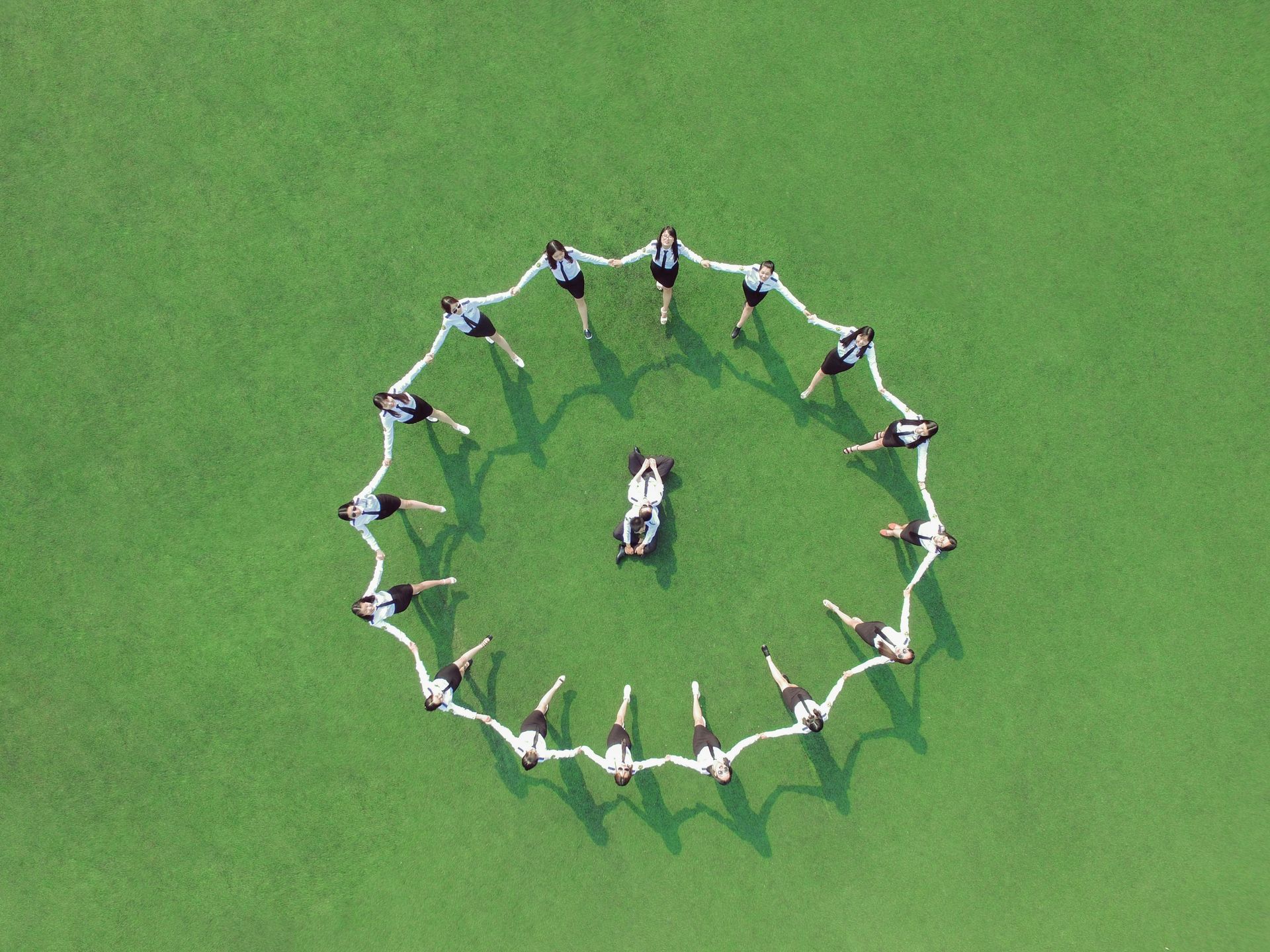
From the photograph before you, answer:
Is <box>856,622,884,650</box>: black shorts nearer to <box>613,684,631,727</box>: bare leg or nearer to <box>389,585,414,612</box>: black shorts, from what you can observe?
<box>613,684,631,727</box>: bare leg

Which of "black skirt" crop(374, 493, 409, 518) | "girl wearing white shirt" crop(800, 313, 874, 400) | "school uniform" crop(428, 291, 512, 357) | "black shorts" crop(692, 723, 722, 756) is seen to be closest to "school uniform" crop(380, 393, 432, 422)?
"school uniform" crop(428, 291, 512, 357)

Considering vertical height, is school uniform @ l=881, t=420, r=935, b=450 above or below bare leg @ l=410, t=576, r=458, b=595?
below

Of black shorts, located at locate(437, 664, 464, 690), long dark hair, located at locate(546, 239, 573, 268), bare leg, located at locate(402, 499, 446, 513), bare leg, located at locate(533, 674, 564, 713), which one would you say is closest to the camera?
long dark hair, located at locate(546, 239, 573, 268)

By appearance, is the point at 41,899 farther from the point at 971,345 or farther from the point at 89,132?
the point at 971,345

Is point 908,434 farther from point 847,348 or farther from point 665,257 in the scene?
point 665,257

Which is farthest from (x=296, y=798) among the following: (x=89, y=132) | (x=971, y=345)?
(x=971, y=345)

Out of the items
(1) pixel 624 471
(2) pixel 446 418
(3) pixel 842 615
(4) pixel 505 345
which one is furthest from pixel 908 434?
(2) pixel 446 418

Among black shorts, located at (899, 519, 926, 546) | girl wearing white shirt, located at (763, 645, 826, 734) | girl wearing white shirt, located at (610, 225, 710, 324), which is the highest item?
girl wearing white shirt, located at (610, 225, 710, 324)

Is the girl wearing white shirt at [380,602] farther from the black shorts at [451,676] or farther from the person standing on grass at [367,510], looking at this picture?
the black shorts at [451,676]
